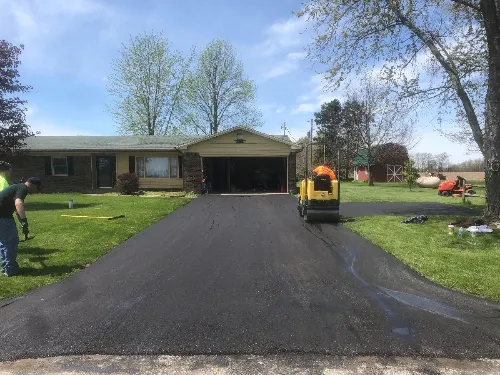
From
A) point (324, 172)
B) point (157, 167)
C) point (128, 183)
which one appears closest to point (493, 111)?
point (324, 172)

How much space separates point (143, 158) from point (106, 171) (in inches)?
103

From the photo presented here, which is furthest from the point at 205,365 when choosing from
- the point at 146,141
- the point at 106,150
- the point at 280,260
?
the point at 146,141

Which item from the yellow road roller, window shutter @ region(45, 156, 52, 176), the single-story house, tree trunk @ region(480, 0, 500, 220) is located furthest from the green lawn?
the single-story house

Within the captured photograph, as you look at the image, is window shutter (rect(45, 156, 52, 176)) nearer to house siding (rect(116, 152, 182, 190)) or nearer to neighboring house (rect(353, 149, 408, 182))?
house siding (rect(116, 152, 182, 190))

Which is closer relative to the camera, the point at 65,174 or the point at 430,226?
the point at 430,226

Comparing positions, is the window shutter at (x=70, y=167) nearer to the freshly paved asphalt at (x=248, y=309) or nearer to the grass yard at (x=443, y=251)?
the freshly paved asphalt at (x=248, y=309)

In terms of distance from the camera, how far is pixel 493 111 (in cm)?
1145

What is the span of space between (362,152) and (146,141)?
104 ft

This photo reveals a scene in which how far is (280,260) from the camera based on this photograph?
780 cm

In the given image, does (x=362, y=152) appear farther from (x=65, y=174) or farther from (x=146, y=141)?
(x=65, y=174)

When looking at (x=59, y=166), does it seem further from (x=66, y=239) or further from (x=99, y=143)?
(x=66, y=239)

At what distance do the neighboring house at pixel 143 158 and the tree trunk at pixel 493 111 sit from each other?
42.4ft

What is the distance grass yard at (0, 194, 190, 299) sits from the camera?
6.68m

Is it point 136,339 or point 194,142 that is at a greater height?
point 194,142
